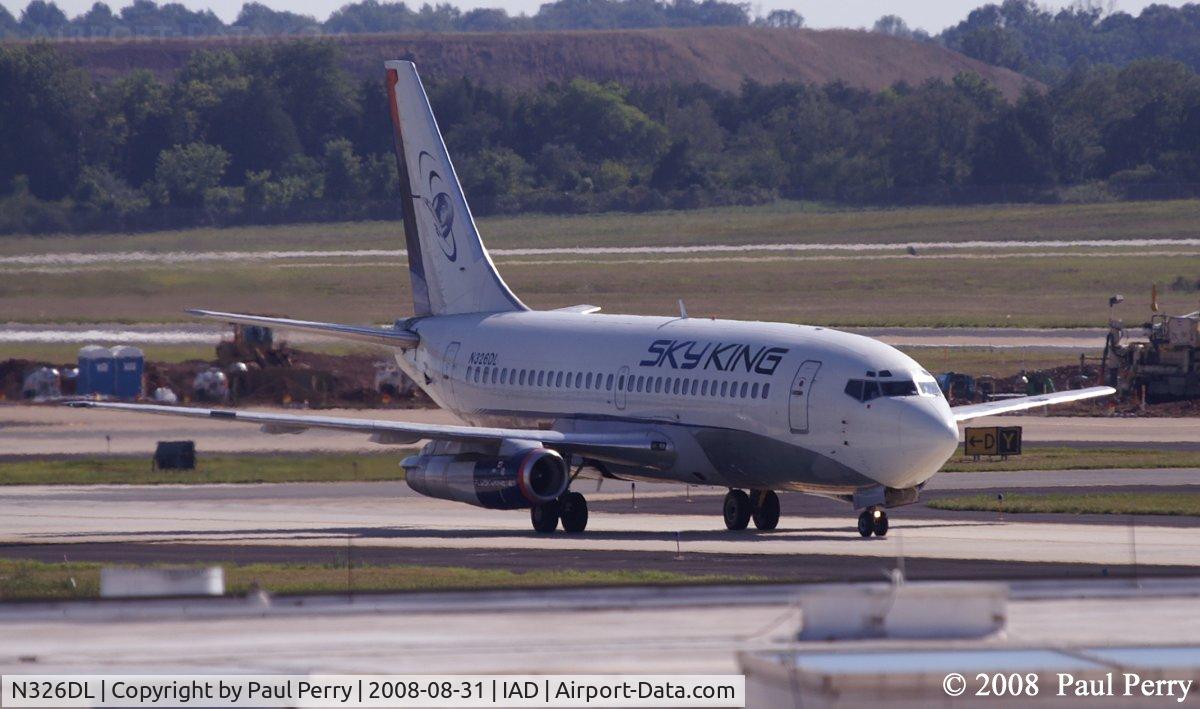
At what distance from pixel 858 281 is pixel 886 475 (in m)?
85.7

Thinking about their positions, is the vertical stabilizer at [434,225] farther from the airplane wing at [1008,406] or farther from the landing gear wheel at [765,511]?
the airplane wing at [1008,406]

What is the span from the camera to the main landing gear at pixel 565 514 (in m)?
39.8

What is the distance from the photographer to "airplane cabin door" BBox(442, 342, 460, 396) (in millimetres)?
46938

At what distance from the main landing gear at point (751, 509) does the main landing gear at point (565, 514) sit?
10.1ft

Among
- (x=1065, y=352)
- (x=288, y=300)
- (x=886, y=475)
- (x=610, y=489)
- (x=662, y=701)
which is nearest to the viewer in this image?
(x=662, y=701)

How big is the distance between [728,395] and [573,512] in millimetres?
4143

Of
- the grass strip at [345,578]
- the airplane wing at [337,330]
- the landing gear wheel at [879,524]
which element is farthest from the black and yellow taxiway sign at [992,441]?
the grass strip at [345,578]

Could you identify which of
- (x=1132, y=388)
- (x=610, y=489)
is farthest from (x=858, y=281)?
(x=610, y=489)

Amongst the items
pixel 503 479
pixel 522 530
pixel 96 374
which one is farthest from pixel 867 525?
pixel 96 374

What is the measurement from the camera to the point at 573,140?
167500 millimetres

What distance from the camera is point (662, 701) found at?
16906mm

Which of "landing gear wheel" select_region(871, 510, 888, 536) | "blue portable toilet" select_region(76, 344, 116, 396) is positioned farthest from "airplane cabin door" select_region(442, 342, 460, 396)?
"blue portable toilet" select_region(76, 344, 116, 396)

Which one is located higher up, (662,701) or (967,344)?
(662,701)

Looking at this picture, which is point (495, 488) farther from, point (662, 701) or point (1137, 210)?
point (1137, 210)
